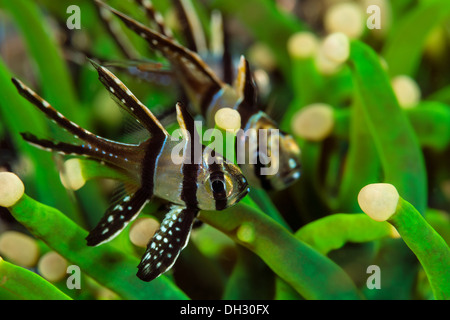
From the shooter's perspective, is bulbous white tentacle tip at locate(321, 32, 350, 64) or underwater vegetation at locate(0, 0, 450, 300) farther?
bulbous white tentacle tip at locate(321, 32, 350, 64)

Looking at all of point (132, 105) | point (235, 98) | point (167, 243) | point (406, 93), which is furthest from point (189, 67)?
point (406, 93)

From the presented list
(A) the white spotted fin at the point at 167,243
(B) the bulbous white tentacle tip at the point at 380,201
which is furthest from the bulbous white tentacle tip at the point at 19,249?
(B) the bulbous white tentacle tip at the point at 380,201

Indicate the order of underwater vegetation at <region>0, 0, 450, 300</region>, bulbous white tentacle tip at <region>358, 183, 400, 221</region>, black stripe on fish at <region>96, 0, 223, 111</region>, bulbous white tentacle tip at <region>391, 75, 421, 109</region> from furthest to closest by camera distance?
bulbous white tentacle tip at <region>391, 75, 421, 109</region>
black stripe on fish at <region>96, 0, 223, 111</region>
underwater vegetation at <region>0, 0, 450, 300</region>
bulbous white tentacle tip at <region>358, 183, 400, 221</region>

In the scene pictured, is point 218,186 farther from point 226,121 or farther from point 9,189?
point 9,189

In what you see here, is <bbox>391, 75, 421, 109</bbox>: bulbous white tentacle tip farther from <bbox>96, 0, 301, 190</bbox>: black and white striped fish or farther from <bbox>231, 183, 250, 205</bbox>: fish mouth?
<bbox>231, 183, 250, 205</bbox>: fish mouth

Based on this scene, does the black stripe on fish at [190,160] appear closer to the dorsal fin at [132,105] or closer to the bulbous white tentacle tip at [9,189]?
the dorsal fin at [132,105]

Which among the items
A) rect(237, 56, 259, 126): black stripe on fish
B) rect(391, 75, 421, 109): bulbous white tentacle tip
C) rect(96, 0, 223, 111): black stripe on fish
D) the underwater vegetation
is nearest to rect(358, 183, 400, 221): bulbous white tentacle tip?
the underwater vegetation
